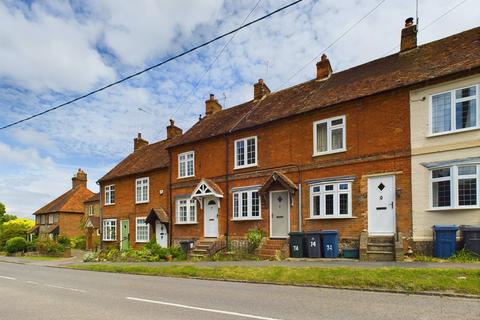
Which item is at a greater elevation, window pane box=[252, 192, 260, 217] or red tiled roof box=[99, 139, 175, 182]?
red tiled roof box=[99, 139, 175, 182]

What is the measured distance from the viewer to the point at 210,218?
24250mm

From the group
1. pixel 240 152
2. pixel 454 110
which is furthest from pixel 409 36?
pixel 240 152

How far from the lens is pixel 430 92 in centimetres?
1598

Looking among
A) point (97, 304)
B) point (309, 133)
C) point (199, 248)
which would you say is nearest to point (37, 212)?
point (199, 248)

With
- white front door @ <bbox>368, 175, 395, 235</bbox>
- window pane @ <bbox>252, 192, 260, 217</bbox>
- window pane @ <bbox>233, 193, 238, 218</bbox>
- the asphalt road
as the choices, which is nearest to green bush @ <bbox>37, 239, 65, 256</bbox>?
window pane @ <bbox>233, 193, 238, 218</bbox>

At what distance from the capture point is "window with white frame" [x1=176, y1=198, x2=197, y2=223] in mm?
Answer: 25628

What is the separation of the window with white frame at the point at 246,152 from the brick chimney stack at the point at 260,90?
462 cm

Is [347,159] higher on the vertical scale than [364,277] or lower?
higher

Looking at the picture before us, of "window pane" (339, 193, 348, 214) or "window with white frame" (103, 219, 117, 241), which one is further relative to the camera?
"window with white frame" (103, 219, 117, 241)

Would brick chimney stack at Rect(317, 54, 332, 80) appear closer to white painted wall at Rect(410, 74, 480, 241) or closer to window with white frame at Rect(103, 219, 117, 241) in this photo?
white painted wall at Rect(410, 74, 480, 241)

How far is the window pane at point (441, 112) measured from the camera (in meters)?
15.6

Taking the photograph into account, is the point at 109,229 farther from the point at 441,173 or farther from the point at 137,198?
the point at 441,173

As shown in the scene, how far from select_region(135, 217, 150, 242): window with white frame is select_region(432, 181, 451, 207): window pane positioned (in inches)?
805

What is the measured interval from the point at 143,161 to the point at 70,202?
882 inches
